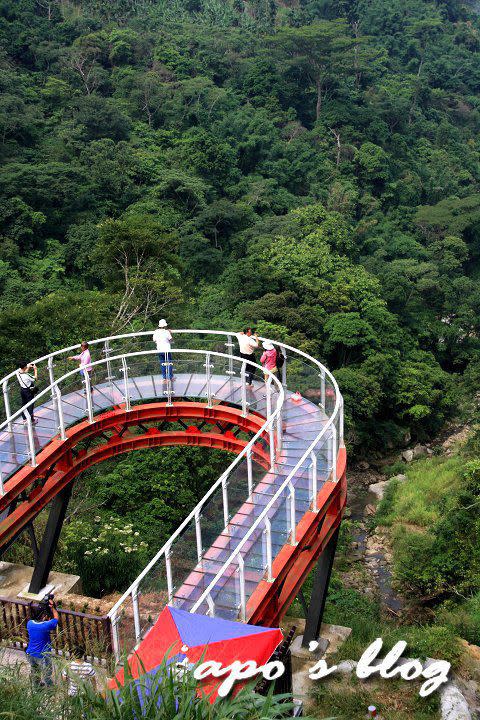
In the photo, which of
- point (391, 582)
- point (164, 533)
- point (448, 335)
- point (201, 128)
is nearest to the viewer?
point (164, 533)

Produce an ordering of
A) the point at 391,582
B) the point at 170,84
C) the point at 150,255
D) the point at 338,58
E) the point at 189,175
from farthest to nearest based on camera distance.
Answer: the point at 338,58 < the point at 170,84 < the point at 189,175 < the point at 150,255 < the point at 391,582

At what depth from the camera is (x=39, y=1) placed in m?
54.1

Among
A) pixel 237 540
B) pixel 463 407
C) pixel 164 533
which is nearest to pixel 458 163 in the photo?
pixel 463 407

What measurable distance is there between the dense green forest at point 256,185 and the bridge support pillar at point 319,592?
11.6 m

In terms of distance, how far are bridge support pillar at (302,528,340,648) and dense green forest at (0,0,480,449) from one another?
1157cm

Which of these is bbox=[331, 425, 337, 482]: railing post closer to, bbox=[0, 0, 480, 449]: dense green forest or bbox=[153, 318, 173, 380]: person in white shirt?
bbox=[153, 318, 173, 380]: person in white shirt

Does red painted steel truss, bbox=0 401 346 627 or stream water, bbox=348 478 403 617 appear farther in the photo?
stream water, bbox=348 478 403 617

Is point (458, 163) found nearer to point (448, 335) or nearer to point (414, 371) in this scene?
point (448, 335)

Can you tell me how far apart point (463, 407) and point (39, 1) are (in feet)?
143

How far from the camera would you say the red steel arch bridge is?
9.37m

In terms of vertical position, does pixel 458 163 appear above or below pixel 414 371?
above

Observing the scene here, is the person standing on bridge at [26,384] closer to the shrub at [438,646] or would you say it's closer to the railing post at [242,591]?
the railing post at [242,591]

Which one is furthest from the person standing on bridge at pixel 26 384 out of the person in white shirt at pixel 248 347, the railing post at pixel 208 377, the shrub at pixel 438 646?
the shrub at pixel 438 646

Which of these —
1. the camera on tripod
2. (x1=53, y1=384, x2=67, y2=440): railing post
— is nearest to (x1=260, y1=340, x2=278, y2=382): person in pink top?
(x1=53, y1=384, x2=67, y2=440): railing post
